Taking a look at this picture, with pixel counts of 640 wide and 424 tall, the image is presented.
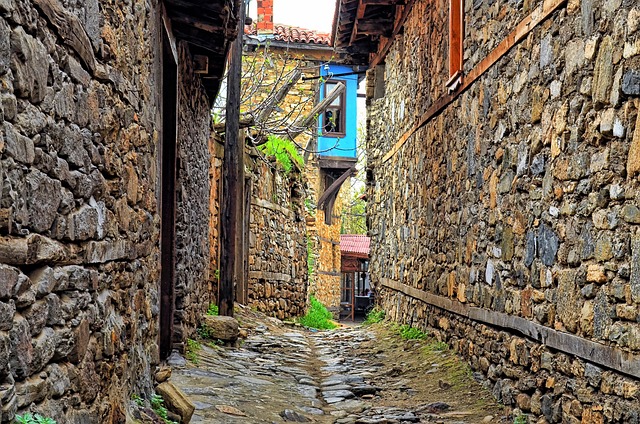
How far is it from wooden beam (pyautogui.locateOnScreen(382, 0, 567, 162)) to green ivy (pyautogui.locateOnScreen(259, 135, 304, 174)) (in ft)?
16.9

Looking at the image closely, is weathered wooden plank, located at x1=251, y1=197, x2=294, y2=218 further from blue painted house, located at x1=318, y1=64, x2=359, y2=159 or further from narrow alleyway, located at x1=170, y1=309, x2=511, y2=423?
blue painted house, located at x1=318, y1=64, x2=359, y2=159

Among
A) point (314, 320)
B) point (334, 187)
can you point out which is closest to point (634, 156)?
point (314, 320)

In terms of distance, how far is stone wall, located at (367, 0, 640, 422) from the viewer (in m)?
3.54

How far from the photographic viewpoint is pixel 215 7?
572cm

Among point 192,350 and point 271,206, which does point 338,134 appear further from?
point 192,350

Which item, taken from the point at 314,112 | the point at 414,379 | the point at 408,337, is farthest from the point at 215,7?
the point at 314,112

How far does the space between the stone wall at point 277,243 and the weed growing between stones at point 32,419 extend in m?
9.21

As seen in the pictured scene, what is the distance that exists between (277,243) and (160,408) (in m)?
8.83

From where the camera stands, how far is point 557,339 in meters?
4.29

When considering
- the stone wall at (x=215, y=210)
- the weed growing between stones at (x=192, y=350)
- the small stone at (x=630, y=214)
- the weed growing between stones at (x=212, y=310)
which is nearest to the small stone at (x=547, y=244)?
the small stone at (x=630, y=214)

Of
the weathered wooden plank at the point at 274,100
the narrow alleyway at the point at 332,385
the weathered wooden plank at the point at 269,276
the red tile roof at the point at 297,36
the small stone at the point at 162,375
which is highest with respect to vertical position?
the red tile roof at the point at 297,36

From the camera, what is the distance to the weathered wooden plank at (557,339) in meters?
3.45

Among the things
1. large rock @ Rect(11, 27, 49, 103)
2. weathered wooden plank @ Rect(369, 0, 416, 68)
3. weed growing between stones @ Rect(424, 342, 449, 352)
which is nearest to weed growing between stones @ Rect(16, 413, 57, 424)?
large rock @ Rect(11, 27, 49, 103)

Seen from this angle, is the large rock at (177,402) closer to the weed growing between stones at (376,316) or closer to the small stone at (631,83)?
the small stone at (631,83)
